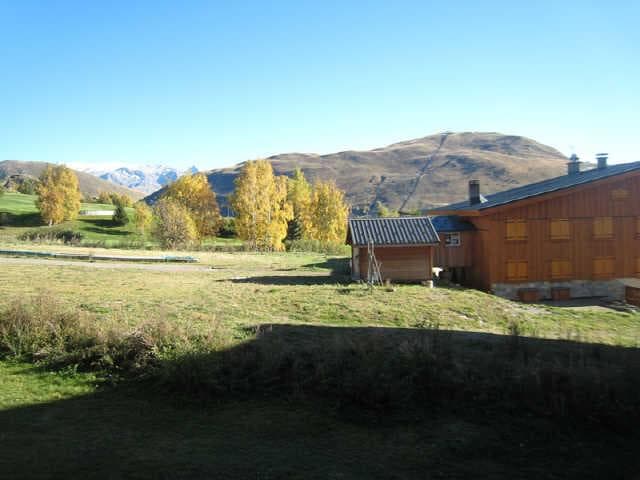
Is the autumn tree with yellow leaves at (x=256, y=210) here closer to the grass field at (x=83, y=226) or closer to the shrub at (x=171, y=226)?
the shrub at (x=171, y=226)

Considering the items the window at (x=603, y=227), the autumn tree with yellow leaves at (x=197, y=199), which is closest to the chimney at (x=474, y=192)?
the window at (x=603, y=227)

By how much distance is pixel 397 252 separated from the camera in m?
23.2

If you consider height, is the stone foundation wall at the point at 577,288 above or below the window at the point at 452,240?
below

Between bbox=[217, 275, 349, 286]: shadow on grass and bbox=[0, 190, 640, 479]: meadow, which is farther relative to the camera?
bbox=[217, 275, 349, 286]: shadow on grass

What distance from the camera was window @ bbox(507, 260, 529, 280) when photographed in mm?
25281

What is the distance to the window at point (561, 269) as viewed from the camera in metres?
25.6

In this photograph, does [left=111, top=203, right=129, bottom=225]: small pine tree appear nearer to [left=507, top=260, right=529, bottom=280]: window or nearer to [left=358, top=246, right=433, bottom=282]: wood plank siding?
[left=358, top=246, right=433, bottom=282]: wood plank siding

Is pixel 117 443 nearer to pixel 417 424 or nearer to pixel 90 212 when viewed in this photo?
pixel 417 424

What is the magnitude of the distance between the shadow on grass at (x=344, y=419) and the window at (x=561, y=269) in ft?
56.2

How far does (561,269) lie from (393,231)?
A: 32.4 feet

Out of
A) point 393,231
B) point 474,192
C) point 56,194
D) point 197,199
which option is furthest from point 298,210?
point 393,231

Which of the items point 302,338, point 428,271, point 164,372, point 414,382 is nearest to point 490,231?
point 428,271

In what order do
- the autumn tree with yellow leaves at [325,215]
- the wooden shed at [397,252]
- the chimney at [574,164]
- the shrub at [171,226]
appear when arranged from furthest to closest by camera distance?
the autumn tree with yellow leaves at [325,215] < the shrub at [171,226] < the chimney at [574,164] < the wooden shed at [397,252]

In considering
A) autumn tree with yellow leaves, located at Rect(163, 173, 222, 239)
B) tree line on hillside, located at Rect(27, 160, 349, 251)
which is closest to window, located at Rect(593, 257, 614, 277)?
tree line on hillside, located at Rect(27, 160, 349, 251)
